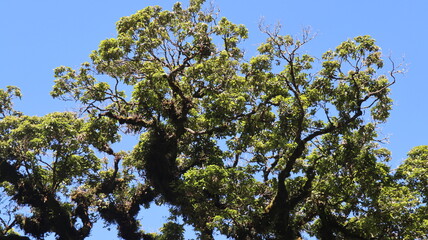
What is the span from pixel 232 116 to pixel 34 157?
9.77 meters

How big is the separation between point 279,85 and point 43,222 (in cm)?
1370

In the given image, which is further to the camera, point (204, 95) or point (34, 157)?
point (34, 157)

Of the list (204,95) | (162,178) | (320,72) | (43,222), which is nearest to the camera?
(320,72)

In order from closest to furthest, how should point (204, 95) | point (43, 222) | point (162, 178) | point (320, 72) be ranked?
1. point (320, 72)
2. point (204, 95)
3. point (162, 178)
4. point (43, 222)

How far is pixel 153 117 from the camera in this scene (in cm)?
2083

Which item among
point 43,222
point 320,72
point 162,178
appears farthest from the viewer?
point 43,222

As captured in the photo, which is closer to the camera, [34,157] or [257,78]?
[257,78]

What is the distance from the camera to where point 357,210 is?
61.7ft

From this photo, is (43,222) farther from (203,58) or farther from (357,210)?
(357,210)

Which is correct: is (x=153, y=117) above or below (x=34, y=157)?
above

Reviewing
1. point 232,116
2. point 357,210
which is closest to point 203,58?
point 232,116

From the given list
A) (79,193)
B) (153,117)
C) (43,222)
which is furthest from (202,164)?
(43,222)

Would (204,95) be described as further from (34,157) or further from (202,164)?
(34,157)

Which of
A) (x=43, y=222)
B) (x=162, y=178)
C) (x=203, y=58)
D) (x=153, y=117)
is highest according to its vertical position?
(x=203, y=58)
